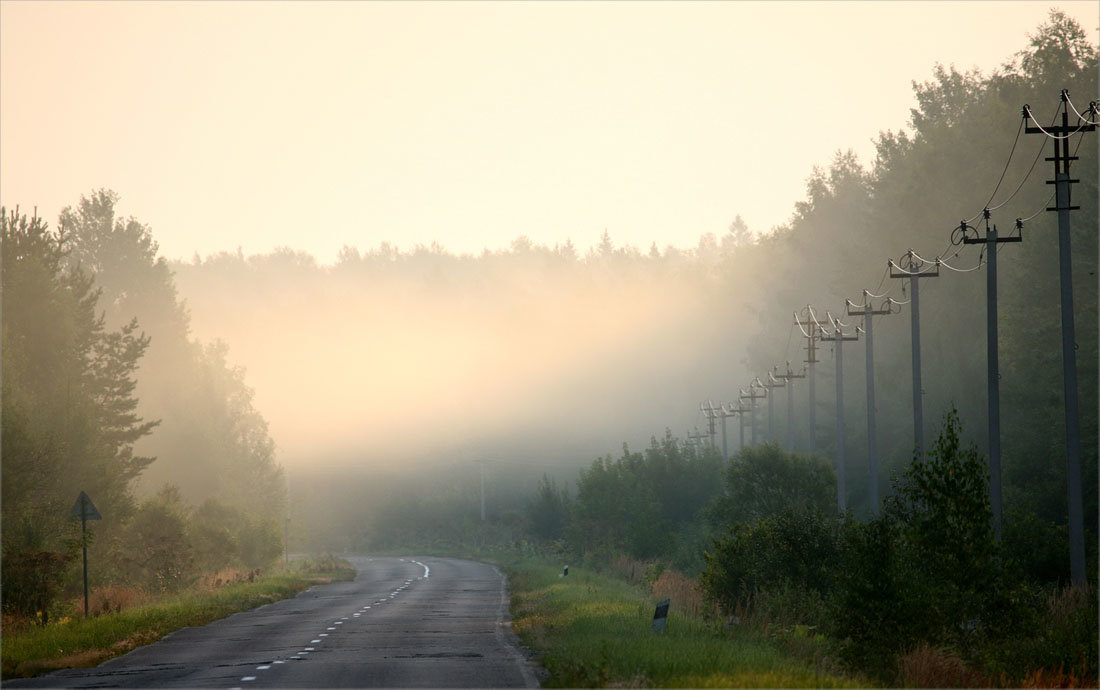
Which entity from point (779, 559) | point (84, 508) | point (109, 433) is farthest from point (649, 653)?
point (109, 433)

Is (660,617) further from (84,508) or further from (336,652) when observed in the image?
(84,508)

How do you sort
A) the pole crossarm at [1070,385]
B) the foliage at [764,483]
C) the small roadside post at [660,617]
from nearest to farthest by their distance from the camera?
the small roadside post at [660,617], the pole crossarm at [1070,385], the foliage at [764,483]

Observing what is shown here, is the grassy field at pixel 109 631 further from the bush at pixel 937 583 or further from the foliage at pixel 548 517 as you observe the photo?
the foliage at pixel 548 517

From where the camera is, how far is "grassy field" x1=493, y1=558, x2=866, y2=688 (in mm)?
17969

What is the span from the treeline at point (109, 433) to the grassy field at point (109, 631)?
7.50 ft

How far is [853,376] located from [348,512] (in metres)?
64.5

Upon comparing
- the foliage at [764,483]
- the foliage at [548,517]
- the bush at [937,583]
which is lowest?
the foliage at [548,517]

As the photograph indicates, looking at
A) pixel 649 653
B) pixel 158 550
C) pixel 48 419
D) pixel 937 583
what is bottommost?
pixel 158 550

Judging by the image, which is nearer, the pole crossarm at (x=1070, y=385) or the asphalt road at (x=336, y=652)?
the asphalt road at (x=336, y=652)

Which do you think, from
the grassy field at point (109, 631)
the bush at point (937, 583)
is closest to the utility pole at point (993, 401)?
the bush at point (937, 583)

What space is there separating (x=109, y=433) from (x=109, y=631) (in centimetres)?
3208

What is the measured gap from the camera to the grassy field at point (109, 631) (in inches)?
960

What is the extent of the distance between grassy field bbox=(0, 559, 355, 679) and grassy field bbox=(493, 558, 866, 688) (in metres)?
8.68

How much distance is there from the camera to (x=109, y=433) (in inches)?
2363
